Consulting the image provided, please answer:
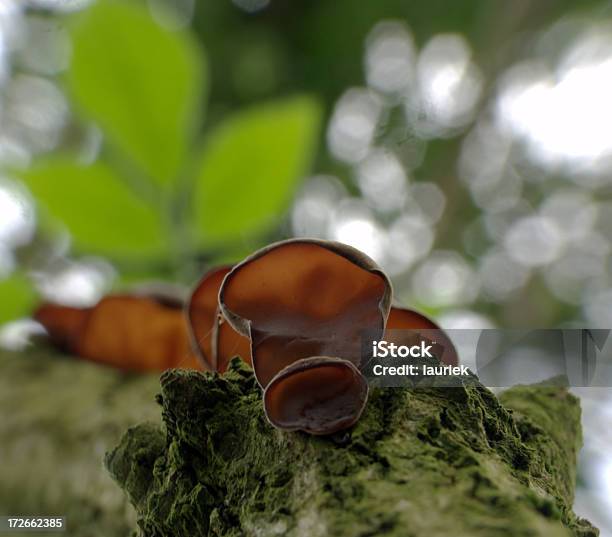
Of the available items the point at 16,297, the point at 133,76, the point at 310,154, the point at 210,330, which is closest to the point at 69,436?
the point at 16,297

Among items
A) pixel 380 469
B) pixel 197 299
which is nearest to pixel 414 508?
pixel 380 469

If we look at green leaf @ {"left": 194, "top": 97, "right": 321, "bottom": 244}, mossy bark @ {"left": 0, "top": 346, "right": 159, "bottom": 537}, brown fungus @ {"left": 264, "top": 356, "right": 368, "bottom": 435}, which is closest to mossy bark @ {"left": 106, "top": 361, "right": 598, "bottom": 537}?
brown fungus @ {"left": 264, "top": 356, "right": 368, "bottom": 435}

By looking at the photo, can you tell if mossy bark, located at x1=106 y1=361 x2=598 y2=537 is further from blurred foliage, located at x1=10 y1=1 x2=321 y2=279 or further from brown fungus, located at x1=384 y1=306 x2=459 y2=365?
blurred foliage, located at x1=10 y1=1 x2=321 y2=279

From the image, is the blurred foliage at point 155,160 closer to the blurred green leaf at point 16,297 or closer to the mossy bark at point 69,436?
the blurred green leaf at point 16,297

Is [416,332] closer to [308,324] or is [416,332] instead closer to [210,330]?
[308,324]

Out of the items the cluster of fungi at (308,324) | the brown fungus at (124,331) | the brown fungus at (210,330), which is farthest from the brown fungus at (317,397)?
the brown fungus at (124,331)

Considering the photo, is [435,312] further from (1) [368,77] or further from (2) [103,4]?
(1) [368,77]
